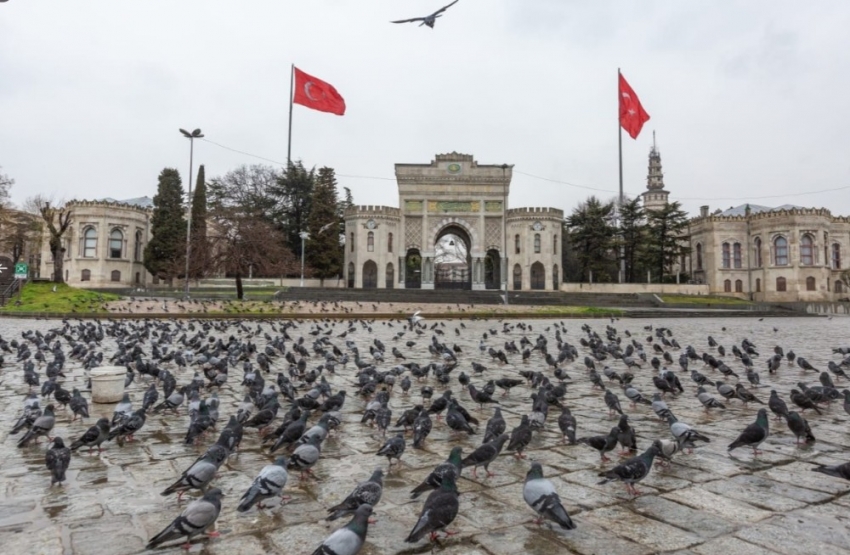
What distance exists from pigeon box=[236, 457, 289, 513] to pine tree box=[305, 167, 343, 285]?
4808 centimetres

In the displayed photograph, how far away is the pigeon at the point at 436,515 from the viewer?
10.3ft

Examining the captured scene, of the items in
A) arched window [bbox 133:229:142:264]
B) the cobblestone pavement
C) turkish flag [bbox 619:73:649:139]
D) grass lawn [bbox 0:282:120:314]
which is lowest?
the cobblestone pavement

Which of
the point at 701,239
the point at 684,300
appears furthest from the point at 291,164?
the point at 701,239

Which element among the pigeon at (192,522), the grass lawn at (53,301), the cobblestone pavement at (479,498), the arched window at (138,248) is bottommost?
the cobblestone pavement at (479,498)

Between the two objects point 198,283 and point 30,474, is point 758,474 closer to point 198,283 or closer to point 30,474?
point 30,474

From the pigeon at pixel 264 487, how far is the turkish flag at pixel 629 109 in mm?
49670

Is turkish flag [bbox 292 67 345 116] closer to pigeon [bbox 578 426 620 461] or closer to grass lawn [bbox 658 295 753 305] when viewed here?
grass lawn [bbox 658 295 753 305]

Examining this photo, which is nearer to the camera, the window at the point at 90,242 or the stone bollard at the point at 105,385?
the stone bollard at the point at 105,385

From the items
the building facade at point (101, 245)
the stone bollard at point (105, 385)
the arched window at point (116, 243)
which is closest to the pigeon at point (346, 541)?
the stone bollard at point (105, 385)

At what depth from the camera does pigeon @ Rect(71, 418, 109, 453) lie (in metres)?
4.92

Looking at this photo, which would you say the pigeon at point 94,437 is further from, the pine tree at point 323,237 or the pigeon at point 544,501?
the pine tree at point 323,237

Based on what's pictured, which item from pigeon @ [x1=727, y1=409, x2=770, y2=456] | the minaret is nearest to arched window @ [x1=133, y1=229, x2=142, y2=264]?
pigeon @ [x1=727, y1=409, x2=770, y2=456]

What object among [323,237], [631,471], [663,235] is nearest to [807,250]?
[663,235]

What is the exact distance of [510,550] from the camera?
326 cm
